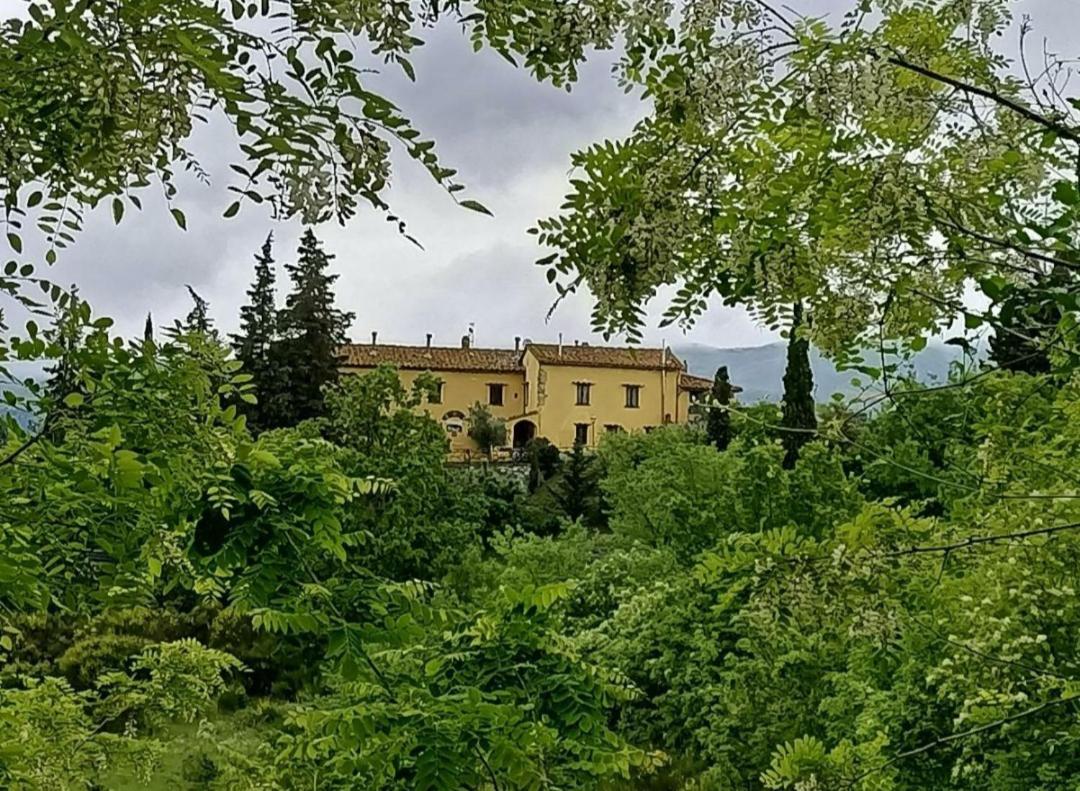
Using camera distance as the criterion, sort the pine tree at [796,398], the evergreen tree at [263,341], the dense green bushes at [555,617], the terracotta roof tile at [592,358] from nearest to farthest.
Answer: the dense green bushes at [555,617]
the pine tree at [796,398]
the evergreen tree at [263,341]
the terracotta roof tile at [592,358]

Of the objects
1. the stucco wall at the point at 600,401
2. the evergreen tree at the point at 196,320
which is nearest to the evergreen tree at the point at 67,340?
the evergreen tree at the point at 196,320

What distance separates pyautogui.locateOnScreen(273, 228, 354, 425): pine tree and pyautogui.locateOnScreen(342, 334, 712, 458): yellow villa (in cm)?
447

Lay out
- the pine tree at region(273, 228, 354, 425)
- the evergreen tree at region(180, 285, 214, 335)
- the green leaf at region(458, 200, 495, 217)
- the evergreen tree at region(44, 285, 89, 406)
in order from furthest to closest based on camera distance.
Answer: the pine tree at region(273, 228, 354, 425), the evergreen tree at region(180, 285, 214, 335), the evergreen tree at region(44, 285, 89, 406), the green leaf at region(458, 200, 495, 217)

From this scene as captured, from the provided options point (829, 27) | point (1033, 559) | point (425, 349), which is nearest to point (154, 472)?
point (829, 27)

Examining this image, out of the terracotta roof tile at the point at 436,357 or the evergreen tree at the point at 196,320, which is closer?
the evergreen tree at the point at 196,320

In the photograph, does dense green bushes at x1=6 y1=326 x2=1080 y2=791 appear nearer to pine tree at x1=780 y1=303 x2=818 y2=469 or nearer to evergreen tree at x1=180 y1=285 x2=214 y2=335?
evergreen tree at x1=180 y1=285 x2=214 y2=335

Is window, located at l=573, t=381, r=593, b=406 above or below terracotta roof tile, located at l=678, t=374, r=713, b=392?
below

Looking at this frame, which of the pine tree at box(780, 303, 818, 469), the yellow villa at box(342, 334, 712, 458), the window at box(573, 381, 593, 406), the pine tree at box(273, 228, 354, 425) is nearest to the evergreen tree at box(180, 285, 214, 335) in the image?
the pine tree at box(780, 303, 818, 469)

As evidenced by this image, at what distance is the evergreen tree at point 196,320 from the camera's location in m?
1.52

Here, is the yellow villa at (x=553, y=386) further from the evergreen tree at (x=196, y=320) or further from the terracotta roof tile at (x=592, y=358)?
the evergreen tree at (x=196, y=320)

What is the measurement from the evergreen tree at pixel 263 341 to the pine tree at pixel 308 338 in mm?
172

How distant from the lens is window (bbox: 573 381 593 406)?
21734 millimetres

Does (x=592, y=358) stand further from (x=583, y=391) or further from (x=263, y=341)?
(x=263, y=341)

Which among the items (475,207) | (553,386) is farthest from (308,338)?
(475,207)
